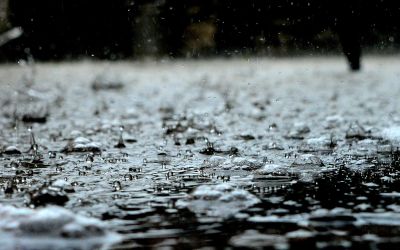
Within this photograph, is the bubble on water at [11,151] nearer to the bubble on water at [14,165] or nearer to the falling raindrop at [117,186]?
the bubble on water at [14,165]

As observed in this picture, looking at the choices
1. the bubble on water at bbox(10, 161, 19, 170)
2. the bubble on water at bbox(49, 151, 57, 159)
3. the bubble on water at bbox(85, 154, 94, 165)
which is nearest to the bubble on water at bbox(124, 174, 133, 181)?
the bubble on water at bbox(85, 154, 94, 165)

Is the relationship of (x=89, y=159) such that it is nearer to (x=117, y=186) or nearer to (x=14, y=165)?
(x=14, y=165)

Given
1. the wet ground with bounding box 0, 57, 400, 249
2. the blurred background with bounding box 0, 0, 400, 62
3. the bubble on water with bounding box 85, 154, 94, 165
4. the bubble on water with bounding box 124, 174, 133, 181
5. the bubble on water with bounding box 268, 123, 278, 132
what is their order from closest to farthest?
the wet ground with bounding box 0, 57, 400, 249
the bubble on water with bounding box 124, 174, 133, 181
the bubble on water with bounding box 85, 154, 94, 165
the bubble on water with bounding box 268, 123, 278, 132
the blurred background with bounding box 0, 0, 400, 62

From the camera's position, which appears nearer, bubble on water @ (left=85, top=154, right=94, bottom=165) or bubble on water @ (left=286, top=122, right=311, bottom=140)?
bubble on water @ (left=85, top=154, right=94, bottom=165)

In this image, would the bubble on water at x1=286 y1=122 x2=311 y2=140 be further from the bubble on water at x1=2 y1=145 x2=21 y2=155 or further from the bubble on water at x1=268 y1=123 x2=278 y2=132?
the bubble on water at x1=2 y1=145 x2=21 y2=155

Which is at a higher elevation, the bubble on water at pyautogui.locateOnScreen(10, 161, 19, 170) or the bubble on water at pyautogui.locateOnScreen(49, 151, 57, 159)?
the bubble on water at pyautogui.locateOnScreen(49, 151, 57, 159)

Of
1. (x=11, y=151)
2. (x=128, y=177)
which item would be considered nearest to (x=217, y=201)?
(x=128, y=177)

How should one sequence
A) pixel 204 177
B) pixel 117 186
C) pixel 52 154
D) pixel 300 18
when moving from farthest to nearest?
pixel 300 18 < pixel 52 154 < pixel 204 177 < pixel 117 186
